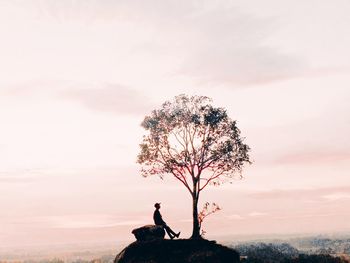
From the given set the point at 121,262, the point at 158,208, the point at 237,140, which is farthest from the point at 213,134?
the point at 121,262

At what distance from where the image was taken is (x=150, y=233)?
150 ft

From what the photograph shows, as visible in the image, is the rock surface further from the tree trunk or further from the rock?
the tree trunk

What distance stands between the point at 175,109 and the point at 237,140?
321 inches

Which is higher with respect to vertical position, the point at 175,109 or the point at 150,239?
the point at 175,109

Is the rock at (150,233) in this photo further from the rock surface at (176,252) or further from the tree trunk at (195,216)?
the tree trunk at (195,216)

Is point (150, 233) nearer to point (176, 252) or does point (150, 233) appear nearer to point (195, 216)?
point (176, 252)

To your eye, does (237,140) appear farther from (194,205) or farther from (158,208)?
(158,208)

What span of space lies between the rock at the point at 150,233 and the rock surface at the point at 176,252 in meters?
0.55

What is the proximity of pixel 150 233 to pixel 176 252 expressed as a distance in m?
3.41

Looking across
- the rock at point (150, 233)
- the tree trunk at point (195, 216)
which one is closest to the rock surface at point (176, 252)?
the rock at point (150, 233)

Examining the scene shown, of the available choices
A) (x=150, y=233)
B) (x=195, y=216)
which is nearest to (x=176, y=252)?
(x=150, y=233)

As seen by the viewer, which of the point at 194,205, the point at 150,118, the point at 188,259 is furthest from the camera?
the point at 150,118

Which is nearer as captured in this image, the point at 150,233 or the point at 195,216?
the point at 150,233

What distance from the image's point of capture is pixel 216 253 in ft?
146
